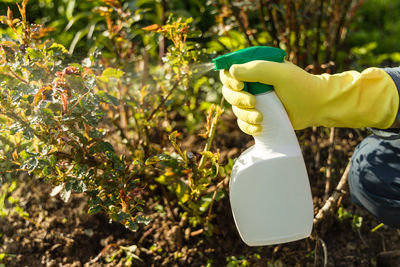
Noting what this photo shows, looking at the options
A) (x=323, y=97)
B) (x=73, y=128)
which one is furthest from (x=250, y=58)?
(x=73, y=128)

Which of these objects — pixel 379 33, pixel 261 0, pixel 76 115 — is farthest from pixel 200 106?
pixel 379 33

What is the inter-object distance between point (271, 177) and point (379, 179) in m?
0.46

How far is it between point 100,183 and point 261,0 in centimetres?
107

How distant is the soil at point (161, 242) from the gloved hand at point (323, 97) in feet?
1.25

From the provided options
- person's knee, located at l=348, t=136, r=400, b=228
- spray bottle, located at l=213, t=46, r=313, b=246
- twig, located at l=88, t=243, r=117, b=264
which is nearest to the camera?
spray bottle, located at l=213, t=46, r=313, b=246

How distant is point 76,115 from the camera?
1186 mm

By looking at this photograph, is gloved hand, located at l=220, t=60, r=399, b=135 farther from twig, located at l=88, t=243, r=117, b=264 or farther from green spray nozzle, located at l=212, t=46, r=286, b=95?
twig, located at l=88, t=243, r=117, b=264

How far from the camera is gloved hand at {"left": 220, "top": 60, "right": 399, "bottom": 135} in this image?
1.13 m

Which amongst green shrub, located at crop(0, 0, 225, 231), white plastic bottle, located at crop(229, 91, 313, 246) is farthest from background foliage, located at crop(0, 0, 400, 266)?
white plastic bottle, located at crop(229, 91, 313, 246)

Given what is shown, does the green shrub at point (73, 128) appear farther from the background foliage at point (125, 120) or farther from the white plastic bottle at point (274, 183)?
the white plastic bottle at point (274, 183)

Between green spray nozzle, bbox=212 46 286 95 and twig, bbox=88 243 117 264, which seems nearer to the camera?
green spray nozzle, bbox=212 46 286 95

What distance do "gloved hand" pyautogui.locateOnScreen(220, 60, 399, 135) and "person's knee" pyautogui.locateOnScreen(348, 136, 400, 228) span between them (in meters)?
0.17

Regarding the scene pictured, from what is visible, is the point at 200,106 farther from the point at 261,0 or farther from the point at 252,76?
the point at 252,76

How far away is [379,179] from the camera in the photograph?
1354 millimetres
